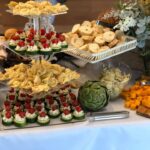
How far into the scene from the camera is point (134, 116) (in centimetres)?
100

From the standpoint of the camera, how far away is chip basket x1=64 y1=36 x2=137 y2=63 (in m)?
1.06

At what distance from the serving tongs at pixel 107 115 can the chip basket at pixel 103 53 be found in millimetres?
177

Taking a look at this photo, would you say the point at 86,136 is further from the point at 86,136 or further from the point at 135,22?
the point at 135,22

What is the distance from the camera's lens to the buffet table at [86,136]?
0.91 m

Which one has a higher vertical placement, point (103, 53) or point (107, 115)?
point (103, 53)

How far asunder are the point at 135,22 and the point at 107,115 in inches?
14.4

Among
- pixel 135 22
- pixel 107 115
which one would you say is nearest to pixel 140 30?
pixel 135 22

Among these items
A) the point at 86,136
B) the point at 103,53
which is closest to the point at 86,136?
the point at 86,136

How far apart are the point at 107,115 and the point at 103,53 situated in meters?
0.22

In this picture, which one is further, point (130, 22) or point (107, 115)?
point (130, 22)

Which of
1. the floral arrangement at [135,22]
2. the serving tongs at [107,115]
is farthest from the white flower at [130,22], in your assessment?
the serving tongs at [107,115]

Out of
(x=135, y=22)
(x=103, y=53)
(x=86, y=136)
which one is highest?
(x=135, y=22)

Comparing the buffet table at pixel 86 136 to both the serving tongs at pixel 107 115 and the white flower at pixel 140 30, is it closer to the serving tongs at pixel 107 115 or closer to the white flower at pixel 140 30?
the serving tongs at pixel 107 115

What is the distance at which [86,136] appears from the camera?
3.09ft
